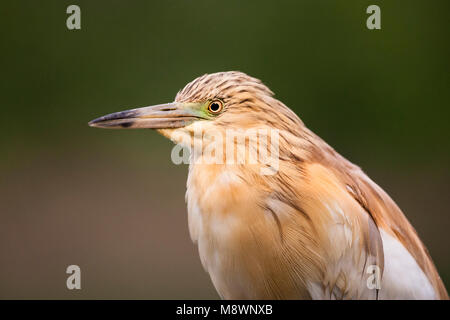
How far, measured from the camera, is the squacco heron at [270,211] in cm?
126

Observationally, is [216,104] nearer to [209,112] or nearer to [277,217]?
[209,112]

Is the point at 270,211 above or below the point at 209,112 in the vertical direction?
below

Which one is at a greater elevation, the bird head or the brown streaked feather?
the bird head

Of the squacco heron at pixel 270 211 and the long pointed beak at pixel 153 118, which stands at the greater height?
the long pointed beak at pixel 153 118

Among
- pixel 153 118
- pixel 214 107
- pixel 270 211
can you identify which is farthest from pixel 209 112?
pixel 270 211

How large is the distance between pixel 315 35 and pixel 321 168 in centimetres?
170

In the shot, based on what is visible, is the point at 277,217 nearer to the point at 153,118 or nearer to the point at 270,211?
the point at 270,211

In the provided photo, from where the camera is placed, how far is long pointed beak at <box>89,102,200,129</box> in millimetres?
1282

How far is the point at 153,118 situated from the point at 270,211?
32cm

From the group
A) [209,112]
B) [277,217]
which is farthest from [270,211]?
[209,112]

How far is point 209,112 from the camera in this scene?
50.9 inches

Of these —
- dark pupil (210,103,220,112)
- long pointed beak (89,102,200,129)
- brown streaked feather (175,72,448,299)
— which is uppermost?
dark pupil (210,103,220,112)

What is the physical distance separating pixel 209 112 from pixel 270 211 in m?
0.25

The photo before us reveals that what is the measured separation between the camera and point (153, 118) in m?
1.29
